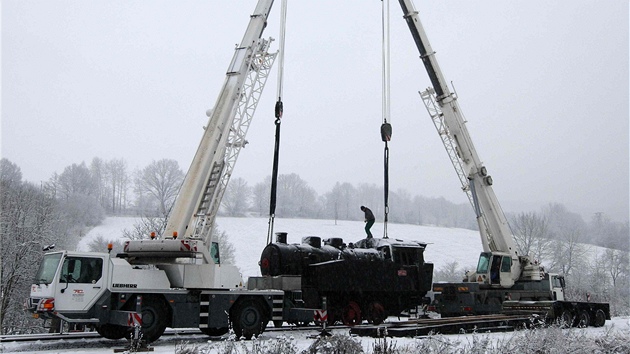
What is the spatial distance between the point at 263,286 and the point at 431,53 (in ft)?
45.4

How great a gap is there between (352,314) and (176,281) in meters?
6.45

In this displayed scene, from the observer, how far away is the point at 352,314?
19.5 meters

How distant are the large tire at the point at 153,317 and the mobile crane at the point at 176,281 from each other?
26 millimetres

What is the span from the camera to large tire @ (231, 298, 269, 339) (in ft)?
53.5

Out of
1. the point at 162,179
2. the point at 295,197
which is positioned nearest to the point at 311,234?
the point at 162,179

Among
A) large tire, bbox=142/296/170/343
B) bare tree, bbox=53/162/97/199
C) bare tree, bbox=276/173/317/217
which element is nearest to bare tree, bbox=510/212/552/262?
large tire, bbox=142/296/170/343

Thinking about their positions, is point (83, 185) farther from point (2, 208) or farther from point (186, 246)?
point (186, 246)

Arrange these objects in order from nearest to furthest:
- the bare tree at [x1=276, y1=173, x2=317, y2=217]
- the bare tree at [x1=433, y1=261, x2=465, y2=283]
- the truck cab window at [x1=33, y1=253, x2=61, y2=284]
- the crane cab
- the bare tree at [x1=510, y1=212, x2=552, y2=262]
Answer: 1. the crane cab
2. the truck cab window at [x1=33, y1=253, x2=61, y2=284]
3. the bare tree at [x1=510, y1=212, x2=552, y2=262]
4. the bare tree at [x1=433, y1=261, x2=465, y2=283]
5. the bare tree at [x1=276, y1=173, x2=317, y2=217]

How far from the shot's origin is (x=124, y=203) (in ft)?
394

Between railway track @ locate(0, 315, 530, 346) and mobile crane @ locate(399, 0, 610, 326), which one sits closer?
railway track @ locate(0, 315, 530, 346)

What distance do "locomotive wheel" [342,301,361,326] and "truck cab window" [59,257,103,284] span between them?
27.6 feet

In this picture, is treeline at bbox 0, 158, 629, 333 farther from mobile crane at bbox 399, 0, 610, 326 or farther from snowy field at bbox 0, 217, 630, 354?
mobile crane at bbox 399, 0, 610, 326

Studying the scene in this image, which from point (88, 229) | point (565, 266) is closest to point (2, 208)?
point (88, 229)

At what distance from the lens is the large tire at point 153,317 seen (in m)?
15.0
